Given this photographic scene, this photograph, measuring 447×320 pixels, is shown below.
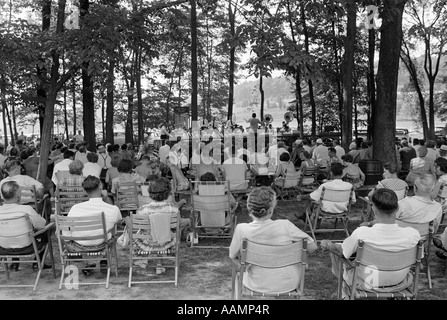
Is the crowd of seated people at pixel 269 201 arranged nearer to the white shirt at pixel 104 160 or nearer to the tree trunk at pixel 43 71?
the white shirt at pixel 104 160

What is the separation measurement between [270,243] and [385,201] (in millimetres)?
1018

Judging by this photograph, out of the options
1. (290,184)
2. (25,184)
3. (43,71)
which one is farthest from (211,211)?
(43,71)

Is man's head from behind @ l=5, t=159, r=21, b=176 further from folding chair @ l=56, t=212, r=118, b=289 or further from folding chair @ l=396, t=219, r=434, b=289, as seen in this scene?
A: folding chair @ l=396, t=219, r=434, b=289

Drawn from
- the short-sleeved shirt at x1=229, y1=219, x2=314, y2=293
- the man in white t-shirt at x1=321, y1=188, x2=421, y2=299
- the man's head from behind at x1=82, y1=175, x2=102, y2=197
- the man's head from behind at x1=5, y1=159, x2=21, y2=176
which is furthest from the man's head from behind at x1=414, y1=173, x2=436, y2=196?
the man's head from behind at x1=5, y1=159, x2=21, y2=176

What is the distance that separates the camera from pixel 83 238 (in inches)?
193

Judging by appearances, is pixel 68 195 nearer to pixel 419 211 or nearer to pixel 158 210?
pixel 158 210

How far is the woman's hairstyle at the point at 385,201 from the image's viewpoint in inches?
150

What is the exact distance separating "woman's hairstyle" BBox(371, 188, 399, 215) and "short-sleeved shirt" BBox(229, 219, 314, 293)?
2.10 feet

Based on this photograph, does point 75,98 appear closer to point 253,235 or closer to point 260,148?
point 260,148

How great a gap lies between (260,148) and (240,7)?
33.0ft

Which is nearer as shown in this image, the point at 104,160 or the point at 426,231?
the point at 426,231

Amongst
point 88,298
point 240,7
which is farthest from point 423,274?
point 240,7

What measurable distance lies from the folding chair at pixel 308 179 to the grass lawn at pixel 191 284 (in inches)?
138

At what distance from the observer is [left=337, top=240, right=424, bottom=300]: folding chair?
3676 mm
